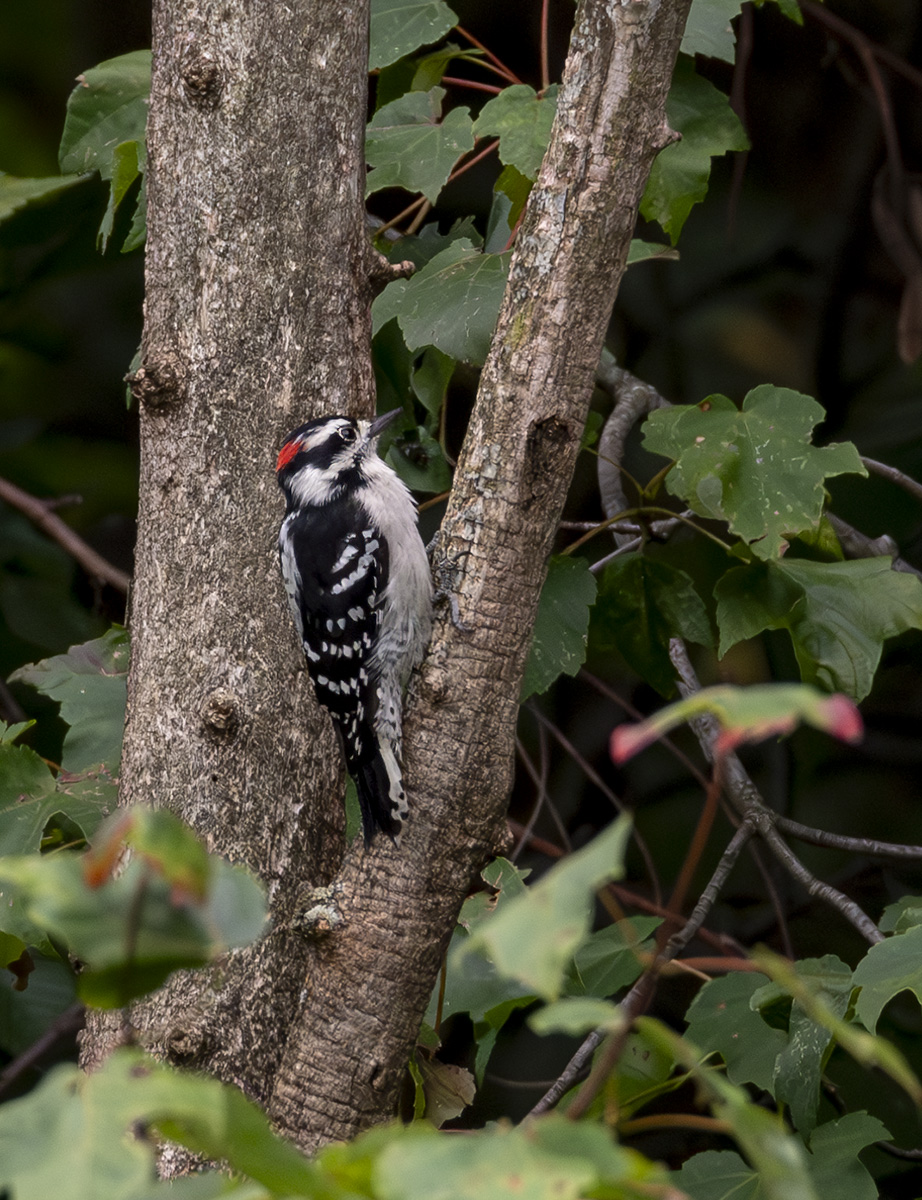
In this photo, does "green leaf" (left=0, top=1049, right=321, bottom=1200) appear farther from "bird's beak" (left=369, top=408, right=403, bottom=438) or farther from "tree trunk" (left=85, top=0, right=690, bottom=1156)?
"bird's beak" (left=369, top=408, right=403, bottom=438)

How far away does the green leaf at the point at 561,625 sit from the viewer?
6.14ft

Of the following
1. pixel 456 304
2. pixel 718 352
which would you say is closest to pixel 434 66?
pixel 456 304

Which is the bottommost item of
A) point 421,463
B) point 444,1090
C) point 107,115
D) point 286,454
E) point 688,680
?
point 444,1090

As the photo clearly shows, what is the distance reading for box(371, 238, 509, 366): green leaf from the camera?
1.73 m

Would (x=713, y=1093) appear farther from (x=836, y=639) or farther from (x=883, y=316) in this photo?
(x=883, y=316)

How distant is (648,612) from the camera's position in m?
2.14

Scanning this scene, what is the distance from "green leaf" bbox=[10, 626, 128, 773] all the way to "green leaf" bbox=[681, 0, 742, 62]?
1464 mm

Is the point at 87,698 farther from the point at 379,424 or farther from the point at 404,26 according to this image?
the point at 404,26

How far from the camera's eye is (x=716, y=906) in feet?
10.2

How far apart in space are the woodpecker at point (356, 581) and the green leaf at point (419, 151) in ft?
1.30

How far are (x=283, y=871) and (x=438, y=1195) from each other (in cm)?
112

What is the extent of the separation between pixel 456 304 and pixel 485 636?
25.5 inches

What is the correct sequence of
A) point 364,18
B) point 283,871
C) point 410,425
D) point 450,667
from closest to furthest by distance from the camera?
point 450,667 → point 283,871 → point 364,18 → point 410,425

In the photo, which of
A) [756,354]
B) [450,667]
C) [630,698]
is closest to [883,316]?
[756,354]
